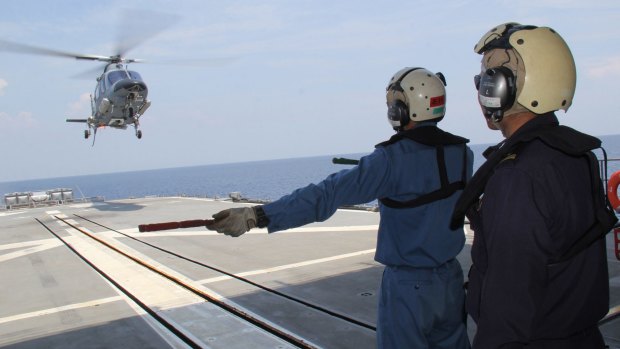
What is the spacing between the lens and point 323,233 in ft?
44.0

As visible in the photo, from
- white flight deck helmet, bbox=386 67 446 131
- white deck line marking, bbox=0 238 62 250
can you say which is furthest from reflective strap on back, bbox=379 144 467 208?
white deck line marking, bbox=0 238 62 250

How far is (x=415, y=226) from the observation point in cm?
352

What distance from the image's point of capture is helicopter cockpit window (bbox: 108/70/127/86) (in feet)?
88.4

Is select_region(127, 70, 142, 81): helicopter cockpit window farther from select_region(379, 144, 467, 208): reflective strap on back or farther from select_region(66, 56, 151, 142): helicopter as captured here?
select_region(379, 144, 467, 208): reflective strap on back

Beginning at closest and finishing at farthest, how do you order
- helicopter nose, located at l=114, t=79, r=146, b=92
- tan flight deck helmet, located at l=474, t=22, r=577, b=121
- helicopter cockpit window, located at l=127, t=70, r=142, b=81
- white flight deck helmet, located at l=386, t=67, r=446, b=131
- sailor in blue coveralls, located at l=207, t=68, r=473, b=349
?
tan flight deck helmet, located at l=474, t=22, r=577, b=121, sailor in blue coveralls, located at l=207, t=68, r=473, b=349, white flight deck helmet, located at l=386, t=67, r=446, b=131, helicopter nose, located at l=114, t=79, r=146, b=92, helicopter cockpit window, located at l=127, t=70, r=142, b=81

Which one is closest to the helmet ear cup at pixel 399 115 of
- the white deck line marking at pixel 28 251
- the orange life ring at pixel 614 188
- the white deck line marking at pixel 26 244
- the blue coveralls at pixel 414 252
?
the blue coveralls at pixel 414 252

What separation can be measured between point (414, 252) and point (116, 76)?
27124mm

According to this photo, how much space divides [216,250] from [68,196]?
115 feet

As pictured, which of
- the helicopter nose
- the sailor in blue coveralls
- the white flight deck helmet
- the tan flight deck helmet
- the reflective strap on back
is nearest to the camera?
the tan flight deck helmet

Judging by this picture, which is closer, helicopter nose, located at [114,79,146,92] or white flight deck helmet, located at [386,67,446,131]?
white flight deck helmet, located at [386,67,446,131]

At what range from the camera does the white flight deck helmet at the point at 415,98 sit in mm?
3805

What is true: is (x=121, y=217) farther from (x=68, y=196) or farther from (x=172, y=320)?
(x=68, y=196)

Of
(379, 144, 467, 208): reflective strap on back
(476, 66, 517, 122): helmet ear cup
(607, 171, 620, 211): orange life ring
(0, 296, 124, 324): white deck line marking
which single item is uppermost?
(476, 66, 517, 122): helmet ear cup

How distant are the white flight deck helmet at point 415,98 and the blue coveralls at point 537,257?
5.36 ft
